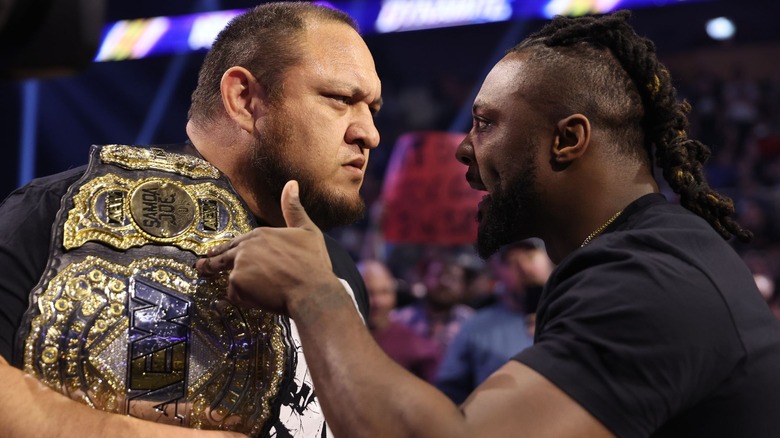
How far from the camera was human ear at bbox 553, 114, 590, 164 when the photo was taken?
1.64 metres

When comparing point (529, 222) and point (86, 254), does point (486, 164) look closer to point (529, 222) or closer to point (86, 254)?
point (529, 222)

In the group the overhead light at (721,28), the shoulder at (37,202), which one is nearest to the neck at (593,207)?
the shoulder at (37,202)

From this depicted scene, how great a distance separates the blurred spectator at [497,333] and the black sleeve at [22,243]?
8.28ft

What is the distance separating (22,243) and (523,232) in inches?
36.2

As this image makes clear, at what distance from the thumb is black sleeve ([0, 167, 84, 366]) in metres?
0.38

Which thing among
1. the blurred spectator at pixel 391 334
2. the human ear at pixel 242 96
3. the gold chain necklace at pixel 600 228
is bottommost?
the blurred spectator at pixel 391 334

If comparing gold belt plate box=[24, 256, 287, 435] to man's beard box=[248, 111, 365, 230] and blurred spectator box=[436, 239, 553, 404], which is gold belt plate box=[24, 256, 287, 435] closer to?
man's beard box=[248, 111, 365, 230]

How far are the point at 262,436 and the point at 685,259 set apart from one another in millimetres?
757

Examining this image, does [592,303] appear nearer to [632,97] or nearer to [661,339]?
[661,339]

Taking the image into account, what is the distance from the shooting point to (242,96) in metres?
1.78

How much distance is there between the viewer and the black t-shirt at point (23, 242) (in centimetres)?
131

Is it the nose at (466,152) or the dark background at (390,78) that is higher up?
the nose at (466,152)

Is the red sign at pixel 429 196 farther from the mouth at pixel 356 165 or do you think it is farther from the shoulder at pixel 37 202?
the shoulder at pixel 37 202

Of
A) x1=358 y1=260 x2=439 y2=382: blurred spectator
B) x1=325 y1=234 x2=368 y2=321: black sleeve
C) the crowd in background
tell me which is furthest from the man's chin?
x1=358 y1=260 x2=439 y2=382: blurred spectator
